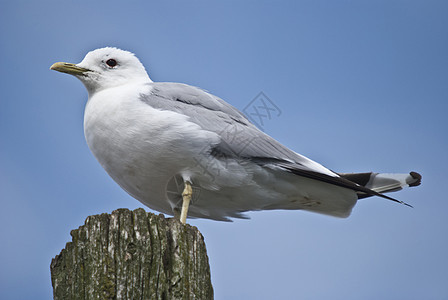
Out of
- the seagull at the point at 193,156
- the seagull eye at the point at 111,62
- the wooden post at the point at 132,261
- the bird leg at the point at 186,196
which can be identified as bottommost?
the wooden post at the point at 132,261

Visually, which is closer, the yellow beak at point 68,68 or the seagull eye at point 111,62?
the yellow beak at point 68,68

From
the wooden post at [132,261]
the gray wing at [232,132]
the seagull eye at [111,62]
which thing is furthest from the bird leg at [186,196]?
the seagull eye at [111,62]

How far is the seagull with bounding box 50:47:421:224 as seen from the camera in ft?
15.5

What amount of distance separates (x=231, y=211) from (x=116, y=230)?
212 cm

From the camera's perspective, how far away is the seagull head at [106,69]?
217 inches

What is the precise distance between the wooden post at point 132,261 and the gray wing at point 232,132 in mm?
1377

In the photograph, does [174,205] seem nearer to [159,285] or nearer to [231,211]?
[231,211]

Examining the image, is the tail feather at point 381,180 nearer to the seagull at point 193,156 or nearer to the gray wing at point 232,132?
the seagull at point 193,156

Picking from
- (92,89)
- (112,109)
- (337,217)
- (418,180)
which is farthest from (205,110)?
(418,180)

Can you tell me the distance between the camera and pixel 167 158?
470cm

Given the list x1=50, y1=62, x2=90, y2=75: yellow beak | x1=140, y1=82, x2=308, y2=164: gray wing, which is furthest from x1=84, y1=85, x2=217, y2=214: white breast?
x1=50, y1=62, x2=90, y2=75: yellow beak

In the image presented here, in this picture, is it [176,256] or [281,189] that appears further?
[281,189]

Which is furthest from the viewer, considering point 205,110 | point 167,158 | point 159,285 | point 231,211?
point 231,211

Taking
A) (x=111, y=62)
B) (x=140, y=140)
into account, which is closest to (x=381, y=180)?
(x=140, y=140)
